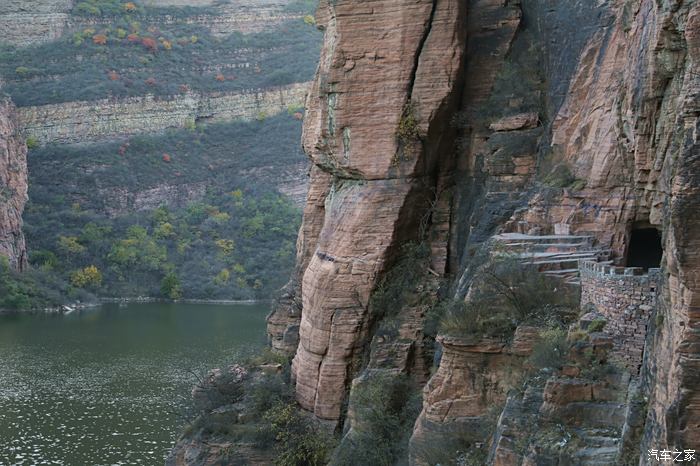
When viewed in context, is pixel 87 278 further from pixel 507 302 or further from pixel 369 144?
pixel 507 302

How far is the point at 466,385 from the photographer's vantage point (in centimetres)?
1562

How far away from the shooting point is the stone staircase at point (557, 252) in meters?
15.2

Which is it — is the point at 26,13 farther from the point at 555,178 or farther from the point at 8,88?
the point at 555,178

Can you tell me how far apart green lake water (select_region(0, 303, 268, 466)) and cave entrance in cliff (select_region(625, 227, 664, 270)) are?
42.2 ft

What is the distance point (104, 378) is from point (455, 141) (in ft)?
70.8

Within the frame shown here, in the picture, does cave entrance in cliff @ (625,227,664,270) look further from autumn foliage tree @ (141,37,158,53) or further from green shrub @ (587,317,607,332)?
autumn foliage tree @ (141,37,158,53)

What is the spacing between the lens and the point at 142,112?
86875mm

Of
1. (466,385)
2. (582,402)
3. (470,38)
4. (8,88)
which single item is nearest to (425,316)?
(466,385)

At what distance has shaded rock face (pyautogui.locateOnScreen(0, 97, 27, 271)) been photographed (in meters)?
69.1

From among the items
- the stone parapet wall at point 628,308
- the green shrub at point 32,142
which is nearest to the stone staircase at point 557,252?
the stone parapet wall at point 628,308

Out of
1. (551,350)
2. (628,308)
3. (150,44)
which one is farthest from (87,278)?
(628,308)

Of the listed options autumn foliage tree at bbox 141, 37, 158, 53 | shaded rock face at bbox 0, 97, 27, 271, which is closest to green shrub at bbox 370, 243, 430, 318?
shaded rock face at bbox 0, 97, 27, 271

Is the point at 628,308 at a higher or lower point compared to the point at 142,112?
lower

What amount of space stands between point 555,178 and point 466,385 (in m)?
3.63
